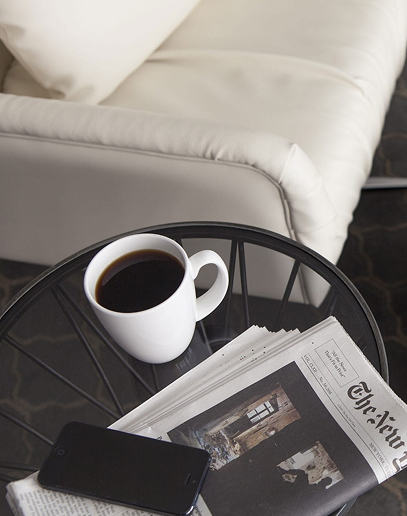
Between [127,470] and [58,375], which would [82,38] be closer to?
[58,375]

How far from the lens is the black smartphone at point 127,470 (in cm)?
51

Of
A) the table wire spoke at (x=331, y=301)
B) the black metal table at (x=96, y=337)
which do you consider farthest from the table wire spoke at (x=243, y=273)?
the table wire spoke at (x=331, y=301)

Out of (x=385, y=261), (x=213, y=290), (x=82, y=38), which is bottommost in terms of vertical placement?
(x=385, y=261)

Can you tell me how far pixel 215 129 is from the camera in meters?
0.77

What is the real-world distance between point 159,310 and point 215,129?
31 cm

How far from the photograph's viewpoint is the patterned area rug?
108 centimetres

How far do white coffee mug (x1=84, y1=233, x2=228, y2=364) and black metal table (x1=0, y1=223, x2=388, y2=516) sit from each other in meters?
0.04

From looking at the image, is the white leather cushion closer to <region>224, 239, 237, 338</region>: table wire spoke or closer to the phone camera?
<region>224, 239, 237, 338</region>: table wire spoke

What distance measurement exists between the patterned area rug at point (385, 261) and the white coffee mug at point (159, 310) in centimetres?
52

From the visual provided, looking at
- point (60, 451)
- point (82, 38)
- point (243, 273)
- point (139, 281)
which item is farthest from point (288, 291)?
point (82, 38)

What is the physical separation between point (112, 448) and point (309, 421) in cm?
19

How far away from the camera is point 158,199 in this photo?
Result: 85 centimetres

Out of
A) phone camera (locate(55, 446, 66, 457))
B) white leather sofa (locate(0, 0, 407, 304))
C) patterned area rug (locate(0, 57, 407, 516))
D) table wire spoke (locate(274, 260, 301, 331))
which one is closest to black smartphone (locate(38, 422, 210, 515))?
phone camera (locate(55, 446, 66, 457))

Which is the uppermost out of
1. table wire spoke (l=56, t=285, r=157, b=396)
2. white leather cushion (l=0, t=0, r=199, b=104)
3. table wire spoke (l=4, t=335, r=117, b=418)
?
white leather cushion (l=0, t=0, r=199, b=104)
